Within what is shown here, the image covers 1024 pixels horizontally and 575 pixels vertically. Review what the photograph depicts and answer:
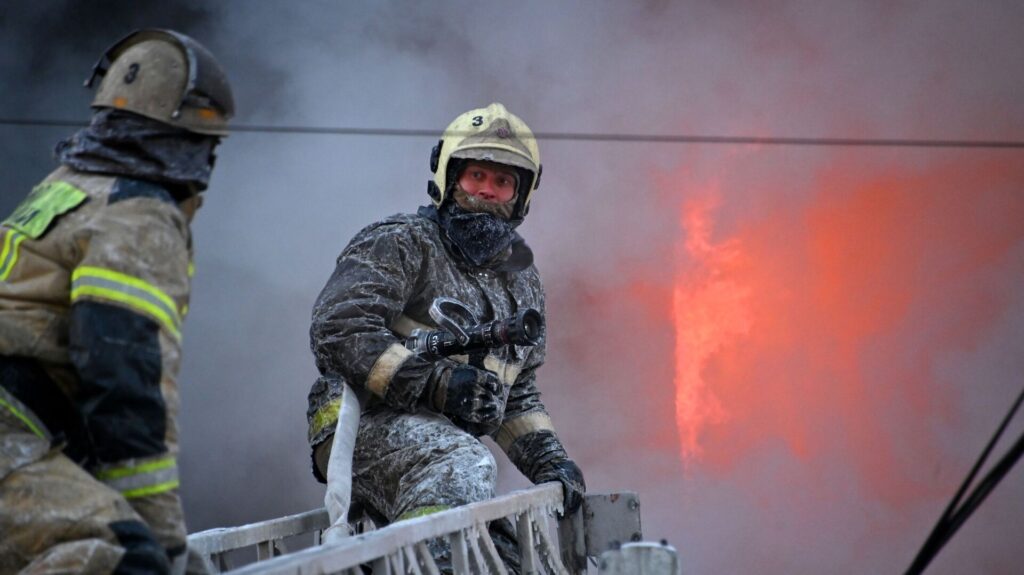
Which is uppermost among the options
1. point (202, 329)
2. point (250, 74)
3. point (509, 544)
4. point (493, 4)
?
point (493, 4)

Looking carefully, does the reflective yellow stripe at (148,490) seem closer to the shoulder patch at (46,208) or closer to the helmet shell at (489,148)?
the shoulder patch at (46,208)

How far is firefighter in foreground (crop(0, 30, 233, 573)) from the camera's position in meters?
2.99

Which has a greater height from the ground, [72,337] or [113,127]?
[113,127]

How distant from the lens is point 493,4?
963cm

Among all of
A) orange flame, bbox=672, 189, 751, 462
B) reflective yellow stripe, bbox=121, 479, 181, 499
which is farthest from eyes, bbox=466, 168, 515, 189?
orange flame, bbox=672, 189, 751, 462

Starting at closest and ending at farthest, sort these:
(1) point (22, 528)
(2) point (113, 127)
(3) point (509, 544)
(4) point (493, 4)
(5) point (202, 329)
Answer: (1) point (22, 528), (2) point (113, 127), (3) point (509, 544), (5) point (202, 329), (4) point (493, 4)

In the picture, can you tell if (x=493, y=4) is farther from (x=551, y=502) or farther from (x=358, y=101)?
(x=551, y=502)

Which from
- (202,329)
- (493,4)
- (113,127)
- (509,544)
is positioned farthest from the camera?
(493,4)

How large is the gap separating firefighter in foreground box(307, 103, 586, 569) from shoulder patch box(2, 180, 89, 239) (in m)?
1.76

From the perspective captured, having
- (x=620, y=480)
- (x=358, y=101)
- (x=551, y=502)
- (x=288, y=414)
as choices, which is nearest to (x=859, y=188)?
(x=620, y=480)

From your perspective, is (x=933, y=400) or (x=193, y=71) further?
(x=933, y=400)

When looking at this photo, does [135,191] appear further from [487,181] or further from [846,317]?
[846,317]

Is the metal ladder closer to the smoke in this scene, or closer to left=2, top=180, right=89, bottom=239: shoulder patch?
left=2, top=180, right=89, bottom=239: shoulder patch

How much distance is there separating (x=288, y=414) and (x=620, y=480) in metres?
2.31
